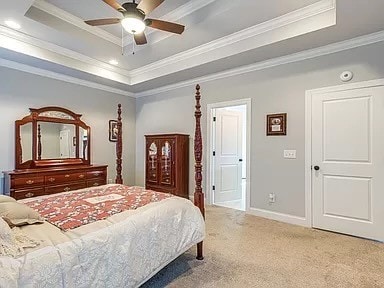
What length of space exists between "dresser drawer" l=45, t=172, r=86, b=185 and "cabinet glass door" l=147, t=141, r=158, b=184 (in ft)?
4.47

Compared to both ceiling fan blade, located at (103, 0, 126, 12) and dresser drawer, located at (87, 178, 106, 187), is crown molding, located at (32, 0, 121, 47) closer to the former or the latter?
ceiling fan blade, located at (103, 0, 126, 12)

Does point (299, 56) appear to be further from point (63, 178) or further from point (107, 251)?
point (63, 178)

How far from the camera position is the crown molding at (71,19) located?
124 inches

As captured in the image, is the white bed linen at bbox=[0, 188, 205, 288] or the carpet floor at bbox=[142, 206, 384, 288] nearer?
the white bed linen at bbox=[0, 188, 205, 288]

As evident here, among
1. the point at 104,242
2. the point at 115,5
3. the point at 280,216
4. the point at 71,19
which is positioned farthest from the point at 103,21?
the point at 280,216

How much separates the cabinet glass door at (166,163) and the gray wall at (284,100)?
1.30 meters

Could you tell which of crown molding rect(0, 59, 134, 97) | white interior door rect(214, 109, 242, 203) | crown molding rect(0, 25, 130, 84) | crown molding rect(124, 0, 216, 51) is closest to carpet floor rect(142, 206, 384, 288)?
white interior door rect(214, 109, 242, 203)

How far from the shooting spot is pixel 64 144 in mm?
4898

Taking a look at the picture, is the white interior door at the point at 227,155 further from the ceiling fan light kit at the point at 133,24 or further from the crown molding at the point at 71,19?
the ceiling fan light kit at the point at 133,24

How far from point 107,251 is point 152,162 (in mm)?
3818

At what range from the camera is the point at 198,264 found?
2.49 m

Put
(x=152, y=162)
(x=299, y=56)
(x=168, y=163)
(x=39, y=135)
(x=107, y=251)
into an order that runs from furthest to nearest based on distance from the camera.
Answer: (x=152, y=162) < (x=168, y=163) < (x=39, y=135) < (x=299, y=56) < (x=107, y=251)

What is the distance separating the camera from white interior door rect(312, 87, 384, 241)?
10.2 feet

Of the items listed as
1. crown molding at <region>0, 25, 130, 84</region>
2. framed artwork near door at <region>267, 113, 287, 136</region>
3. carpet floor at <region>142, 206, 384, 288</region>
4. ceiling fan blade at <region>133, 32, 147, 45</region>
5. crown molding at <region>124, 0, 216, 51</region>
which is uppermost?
crown molding at <region>124, 0, 216, 51</region>
